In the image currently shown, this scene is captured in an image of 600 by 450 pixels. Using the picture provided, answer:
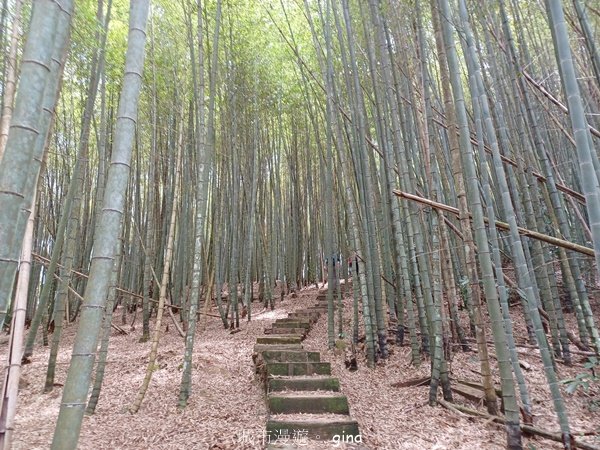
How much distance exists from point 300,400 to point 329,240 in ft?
6.59

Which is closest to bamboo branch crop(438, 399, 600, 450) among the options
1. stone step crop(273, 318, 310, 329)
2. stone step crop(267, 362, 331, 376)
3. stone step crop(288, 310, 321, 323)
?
stone step crop(267, 362, 331, 376)

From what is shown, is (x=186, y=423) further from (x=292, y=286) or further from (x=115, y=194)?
(x=292, y=286)

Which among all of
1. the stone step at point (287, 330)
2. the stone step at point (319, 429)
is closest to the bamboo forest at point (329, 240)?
the stone step at point (319, 429)

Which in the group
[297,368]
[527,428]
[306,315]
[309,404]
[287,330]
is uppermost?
[306,315]

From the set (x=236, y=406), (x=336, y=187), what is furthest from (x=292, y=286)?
(x=236, y=406)

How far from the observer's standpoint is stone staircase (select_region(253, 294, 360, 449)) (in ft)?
7.53

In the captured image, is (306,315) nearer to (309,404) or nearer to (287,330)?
(287,330)

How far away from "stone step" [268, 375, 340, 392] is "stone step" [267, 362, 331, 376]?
0.59 ft

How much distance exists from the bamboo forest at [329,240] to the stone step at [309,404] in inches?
0.5

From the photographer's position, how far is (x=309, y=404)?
2.56 meters

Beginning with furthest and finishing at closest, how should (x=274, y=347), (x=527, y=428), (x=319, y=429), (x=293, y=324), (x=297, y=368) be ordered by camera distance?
1. (x=293, y=324)
2. (x=274, y=347)
3. (x=297, y=368)
4. (x=319, y=429)
5. (x=527, y=428)

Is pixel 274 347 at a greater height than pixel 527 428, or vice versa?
pixel 274 347

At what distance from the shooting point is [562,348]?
3.26m

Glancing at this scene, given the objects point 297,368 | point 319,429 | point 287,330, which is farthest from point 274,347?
point 319,429
